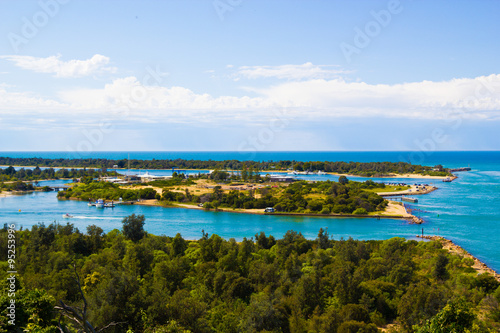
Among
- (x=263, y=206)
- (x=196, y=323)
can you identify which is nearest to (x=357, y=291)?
(x=196, y=323)

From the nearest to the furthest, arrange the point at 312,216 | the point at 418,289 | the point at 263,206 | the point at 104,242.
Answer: the point at 418,289, the point at 104,242, the point at 312,216, the point at 263,206

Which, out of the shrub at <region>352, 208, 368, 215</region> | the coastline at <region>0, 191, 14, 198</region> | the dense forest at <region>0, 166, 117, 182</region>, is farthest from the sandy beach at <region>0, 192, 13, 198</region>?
the shrub at <region>352, 208, 368, 215</region>

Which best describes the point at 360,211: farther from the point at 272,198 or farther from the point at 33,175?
the point at 33,175

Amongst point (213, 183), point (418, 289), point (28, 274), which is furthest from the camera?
point (213, 183)

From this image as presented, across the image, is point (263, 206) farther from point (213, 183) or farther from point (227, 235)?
point (213, 183)

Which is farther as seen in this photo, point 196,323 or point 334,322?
point 334,322

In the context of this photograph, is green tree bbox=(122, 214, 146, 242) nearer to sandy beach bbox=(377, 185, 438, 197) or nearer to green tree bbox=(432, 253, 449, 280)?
green tree bbox=(432, 253, 449, 280)
